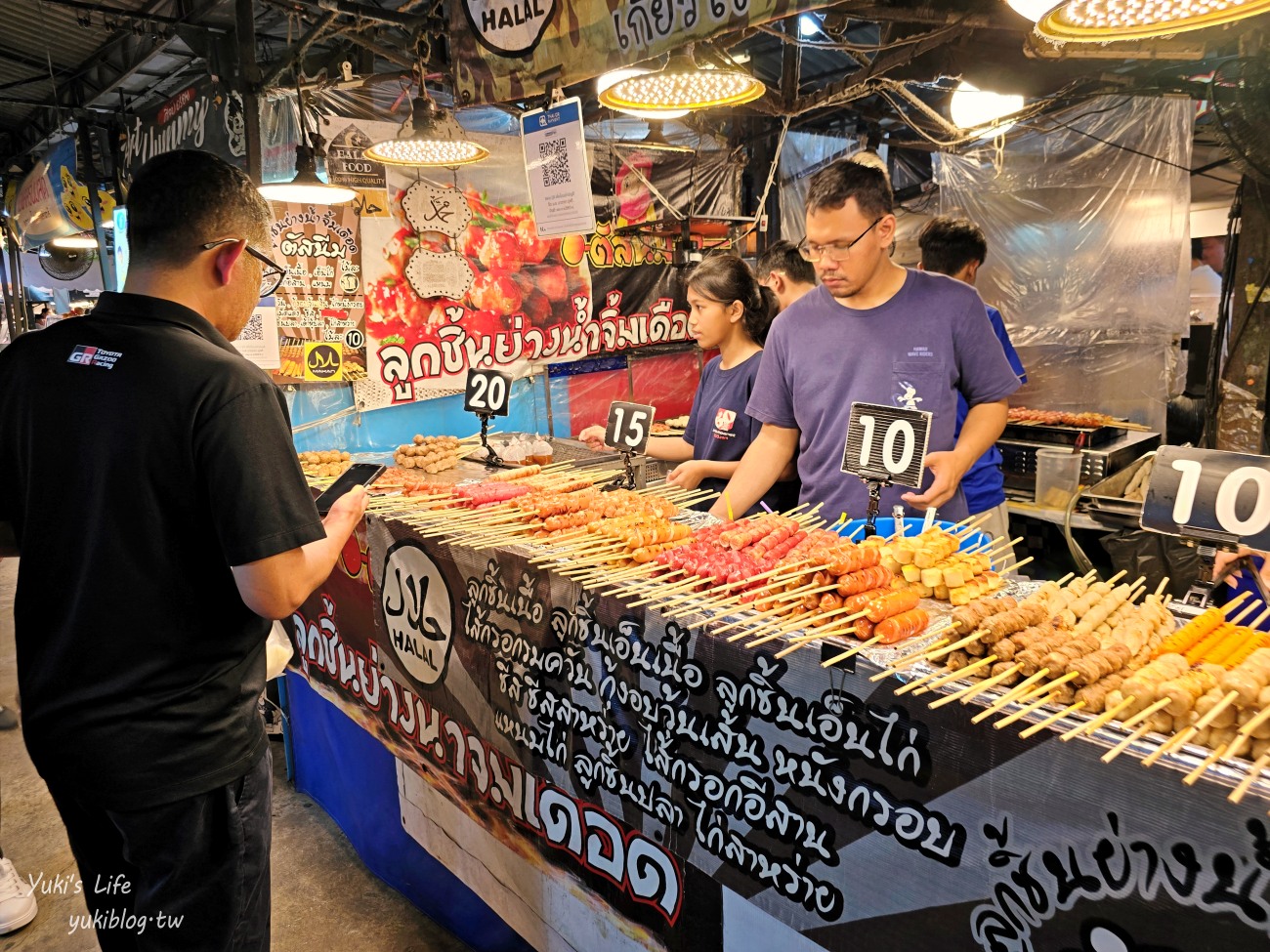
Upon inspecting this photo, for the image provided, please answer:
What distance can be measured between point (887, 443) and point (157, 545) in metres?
2.26

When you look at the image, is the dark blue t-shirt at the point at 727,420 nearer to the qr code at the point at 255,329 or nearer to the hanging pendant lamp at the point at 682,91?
the hanging pendant lamp at the point at 682,91

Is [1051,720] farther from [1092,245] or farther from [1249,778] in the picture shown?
[1092,245]

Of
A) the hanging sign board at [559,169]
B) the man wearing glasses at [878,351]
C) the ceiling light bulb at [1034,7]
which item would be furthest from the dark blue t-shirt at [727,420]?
the ceiling light bulb at [1034,7]

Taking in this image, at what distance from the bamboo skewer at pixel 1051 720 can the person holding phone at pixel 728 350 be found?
9.77 ft

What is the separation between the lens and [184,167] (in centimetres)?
216

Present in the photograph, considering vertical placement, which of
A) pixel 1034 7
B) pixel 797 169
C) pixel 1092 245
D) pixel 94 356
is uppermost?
pixel 797 169

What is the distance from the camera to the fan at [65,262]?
1712 cm

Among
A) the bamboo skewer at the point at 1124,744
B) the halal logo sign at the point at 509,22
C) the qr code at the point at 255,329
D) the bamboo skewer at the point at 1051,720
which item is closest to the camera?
the bamboo skewer at the point at 1124,744

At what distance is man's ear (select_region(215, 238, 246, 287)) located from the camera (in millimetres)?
2223

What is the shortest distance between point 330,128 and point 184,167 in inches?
232

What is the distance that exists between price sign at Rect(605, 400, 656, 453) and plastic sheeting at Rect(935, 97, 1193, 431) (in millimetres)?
6297

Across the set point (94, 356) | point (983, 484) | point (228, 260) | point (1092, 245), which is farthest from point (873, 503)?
point (1092, 245)

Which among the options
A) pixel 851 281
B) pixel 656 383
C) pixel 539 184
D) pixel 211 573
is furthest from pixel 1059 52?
pixel 656 383

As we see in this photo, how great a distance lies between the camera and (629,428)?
3939mm
